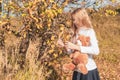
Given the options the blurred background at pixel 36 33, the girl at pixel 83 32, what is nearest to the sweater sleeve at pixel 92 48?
the girl at pixel 83 32

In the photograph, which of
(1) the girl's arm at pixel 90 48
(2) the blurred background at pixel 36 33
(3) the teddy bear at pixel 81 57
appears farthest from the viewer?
(2) the blurred background at pixel 36 33

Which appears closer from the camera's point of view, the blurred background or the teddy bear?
the teddy bear

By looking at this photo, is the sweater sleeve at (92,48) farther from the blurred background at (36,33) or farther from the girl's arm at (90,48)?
the blurred background at (36,33)

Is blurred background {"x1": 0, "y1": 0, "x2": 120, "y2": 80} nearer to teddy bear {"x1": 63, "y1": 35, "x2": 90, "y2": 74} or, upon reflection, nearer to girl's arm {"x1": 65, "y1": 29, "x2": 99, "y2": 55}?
teddy bear {"x1": 63, "y1": 35, "x2": 90, "y2": 74}

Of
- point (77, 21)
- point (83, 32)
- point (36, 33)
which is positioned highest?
point (77, 21)

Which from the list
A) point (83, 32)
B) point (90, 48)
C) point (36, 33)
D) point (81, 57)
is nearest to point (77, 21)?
point (83, 32)

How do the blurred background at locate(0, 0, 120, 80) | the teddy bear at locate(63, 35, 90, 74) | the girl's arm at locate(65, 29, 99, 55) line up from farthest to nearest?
the blurred background at locate(0, 0, 120, 80)
the teddy bear at locate(63, 35, 90, 74)
the girl's arm at locate(65, 29, 99, 55)

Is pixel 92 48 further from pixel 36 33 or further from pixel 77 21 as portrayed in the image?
pixel 36 33

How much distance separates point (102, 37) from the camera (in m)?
19.3

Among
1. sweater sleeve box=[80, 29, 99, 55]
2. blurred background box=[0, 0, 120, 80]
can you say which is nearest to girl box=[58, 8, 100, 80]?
sweater sleeve box=[80, 29, 99, 55]

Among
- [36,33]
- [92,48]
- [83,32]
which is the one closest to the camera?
[92,48]

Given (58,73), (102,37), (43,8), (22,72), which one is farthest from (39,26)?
(102,37)

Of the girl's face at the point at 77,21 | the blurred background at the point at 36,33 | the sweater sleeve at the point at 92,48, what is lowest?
the blurred background at the point at 36,33

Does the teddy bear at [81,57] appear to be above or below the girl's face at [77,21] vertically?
below
